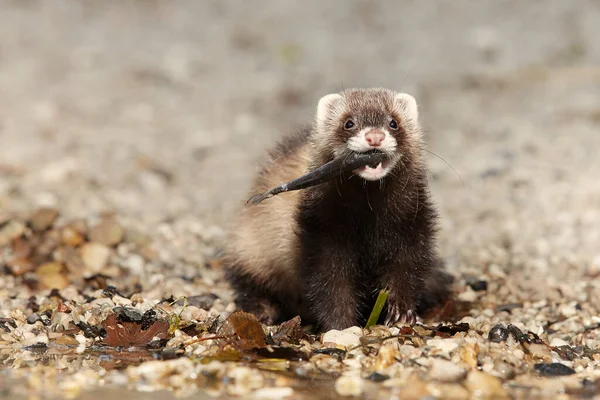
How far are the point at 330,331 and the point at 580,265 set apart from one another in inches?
137

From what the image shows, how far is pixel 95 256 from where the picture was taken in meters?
8.48

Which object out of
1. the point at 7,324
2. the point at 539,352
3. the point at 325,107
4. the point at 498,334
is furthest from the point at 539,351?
the point at 7,324

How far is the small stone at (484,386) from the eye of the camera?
5.20 metres

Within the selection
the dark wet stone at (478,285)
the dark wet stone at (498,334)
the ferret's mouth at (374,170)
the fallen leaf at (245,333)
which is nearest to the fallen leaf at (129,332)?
the fallen leaf at (245,333)

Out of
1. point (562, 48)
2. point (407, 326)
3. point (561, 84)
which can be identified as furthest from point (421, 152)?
point (562, 48)

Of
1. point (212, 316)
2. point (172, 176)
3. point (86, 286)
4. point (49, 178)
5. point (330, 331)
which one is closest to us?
point (330, 331)

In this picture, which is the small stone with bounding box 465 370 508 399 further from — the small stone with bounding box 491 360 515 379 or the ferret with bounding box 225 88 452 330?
the ferret with bounding box 225 88 452 330

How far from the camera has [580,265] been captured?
344 inches

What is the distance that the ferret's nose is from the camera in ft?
20.2

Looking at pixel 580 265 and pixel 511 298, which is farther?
pixel 580 265

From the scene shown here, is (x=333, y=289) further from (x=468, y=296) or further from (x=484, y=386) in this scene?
(x=468, y=296)

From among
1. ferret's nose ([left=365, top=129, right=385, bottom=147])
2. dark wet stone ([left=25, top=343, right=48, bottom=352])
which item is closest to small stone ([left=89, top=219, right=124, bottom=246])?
dark wet stone ([left=25, top=343, right=48, bottom=352])

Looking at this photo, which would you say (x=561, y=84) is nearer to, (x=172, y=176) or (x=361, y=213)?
(x=172, y=176)

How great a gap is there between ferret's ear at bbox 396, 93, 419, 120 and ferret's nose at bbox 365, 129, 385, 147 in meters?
0.86
